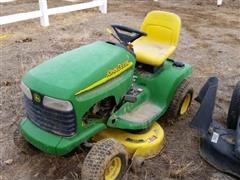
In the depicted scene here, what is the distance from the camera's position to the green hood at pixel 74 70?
95.4 inches

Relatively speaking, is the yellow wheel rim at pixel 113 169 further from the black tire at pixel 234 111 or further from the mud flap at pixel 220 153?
the black tire at pixel 234 111

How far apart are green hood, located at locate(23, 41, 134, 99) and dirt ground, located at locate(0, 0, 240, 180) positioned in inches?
31.1

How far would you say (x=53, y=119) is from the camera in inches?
98.0

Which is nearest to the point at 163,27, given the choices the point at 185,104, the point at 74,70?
the point at 185,104

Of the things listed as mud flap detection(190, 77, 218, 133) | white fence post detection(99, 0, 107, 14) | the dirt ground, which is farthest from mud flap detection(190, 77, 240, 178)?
white fence post detection(99, 0, 107, 14)

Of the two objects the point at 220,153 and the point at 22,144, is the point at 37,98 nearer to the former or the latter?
the point at 22,144

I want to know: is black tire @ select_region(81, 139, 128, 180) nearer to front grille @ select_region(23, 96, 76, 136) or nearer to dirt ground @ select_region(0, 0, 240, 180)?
front grille @ select_region(23, 96, 76, 136)

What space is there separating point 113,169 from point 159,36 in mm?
1498

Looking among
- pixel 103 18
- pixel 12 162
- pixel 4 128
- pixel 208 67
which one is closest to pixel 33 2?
pixel 103 18

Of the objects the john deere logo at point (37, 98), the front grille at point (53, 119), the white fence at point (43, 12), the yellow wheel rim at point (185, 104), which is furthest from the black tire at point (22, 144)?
the white fence at point (43, 12)

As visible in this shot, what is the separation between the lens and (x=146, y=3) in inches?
352

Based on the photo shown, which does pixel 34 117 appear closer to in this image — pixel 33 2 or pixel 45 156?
pixel 45 156

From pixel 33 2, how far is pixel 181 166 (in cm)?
671

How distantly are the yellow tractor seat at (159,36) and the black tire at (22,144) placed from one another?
4.00 ft
